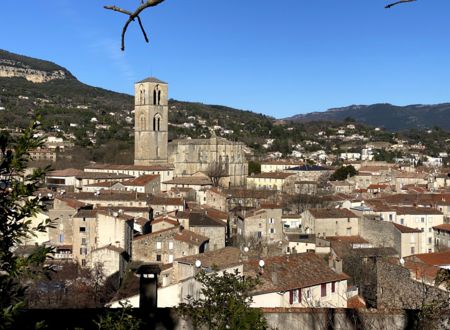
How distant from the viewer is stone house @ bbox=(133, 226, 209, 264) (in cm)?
2377

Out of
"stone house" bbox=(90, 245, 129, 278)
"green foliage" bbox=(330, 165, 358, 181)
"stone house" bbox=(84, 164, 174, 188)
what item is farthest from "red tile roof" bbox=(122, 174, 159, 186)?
"stone house" bbox=(90, 245, 129, 278)

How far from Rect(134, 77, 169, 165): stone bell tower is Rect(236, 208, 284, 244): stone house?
30.3 m

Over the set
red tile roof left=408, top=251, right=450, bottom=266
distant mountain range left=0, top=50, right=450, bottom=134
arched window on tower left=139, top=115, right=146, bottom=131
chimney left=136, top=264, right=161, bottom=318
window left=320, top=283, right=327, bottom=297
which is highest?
distant mountain range left=0, top=50, right=450, bottom=134

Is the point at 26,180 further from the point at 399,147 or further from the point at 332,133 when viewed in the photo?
the point at 332,133

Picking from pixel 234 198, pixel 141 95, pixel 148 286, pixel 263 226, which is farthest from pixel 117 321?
pixel 141 95

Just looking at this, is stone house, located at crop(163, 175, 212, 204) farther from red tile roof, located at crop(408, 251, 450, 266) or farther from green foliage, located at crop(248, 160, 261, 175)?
red tile roof, located at crop(408, 251, 450, 266)

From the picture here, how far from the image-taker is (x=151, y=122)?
6259cm

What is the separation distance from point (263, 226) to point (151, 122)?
32.8 metres

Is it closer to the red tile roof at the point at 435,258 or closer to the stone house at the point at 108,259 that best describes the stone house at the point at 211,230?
the stone house at the point at 108,259

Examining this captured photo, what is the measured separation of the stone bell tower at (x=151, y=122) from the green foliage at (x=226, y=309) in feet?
178

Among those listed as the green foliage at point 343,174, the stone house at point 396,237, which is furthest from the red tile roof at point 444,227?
the green foliage at point 343,174

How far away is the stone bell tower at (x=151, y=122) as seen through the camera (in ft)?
203

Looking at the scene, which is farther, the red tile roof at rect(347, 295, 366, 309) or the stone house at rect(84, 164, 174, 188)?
the stone house at rect(84, 164, 174, 188)

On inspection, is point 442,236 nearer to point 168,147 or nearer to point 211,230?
point 211,230
